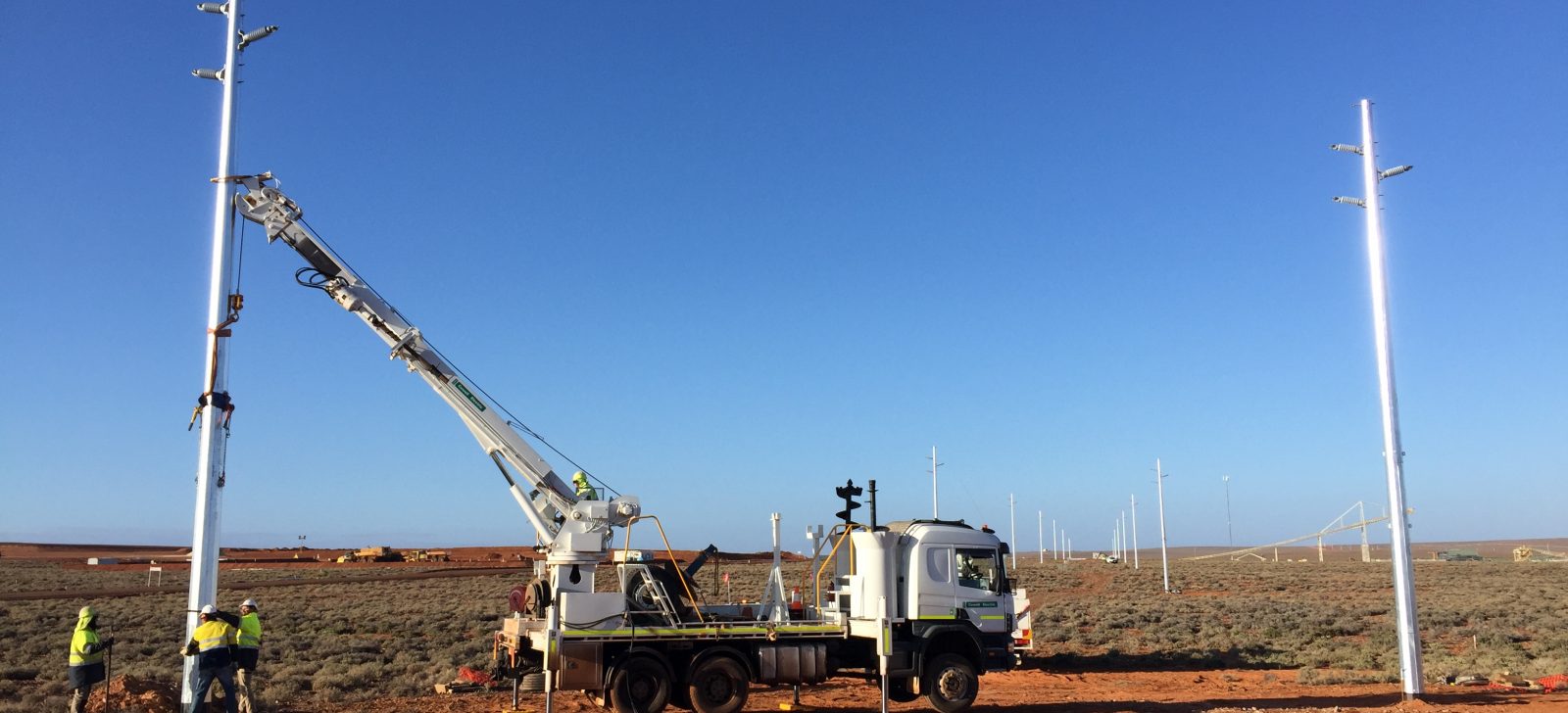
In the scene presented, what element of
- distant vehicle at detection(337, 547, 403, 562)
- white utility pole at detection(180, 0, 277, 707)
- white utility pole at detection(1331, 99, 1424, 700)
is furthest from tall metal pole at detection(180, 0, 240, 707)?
distant vehicle at detection(337, 547, 403, 562)

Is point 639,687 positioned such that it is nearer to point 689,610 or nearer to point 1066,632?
point 689,610

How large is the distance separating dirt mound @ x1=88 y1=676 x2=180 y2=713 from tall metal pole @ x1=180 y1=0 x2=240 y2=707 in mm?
1975

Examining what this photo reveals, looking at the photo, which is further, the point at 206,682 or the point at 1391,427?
the point at 1391,427

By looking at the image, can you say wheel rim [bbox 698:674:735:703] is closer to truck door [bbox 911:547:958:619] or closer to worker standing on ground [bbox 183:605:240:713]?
truck door [bbox 911:547:958:619]

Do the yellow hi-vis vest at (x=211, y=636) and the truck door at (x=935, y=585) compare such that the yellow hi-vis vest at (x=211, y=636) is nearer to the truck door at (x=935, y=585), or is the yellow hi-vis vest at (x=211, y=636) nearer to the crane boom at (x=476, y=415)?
the crane boom at (x=476, y=415)

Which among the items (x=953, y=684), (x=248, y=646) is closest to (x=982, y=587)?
(x=953, y=684)

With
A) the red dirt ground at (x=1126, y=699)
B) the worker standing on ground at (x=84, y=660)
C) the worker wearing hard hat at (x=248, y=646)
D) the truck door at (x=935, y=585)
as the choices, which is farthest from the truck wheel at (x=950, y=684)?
the worker standing on ground at (x=84, y=660)

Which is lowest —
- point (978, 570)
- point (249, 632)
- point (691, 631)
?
point (691, 631)

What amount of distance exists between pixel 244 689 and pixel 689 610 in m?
6.40

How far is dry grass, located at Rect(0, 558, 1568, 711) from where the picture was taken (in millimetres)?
22391

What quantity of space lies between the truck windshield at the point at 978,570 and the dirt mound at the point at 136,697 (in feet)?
39.8

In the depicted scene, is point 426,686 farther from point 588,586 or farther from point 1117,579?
point 1117,579

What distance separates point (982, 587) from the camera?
59.1 ft

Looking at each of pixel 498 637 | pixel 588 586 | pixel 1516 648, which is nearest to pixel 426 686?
pixel 498 637
